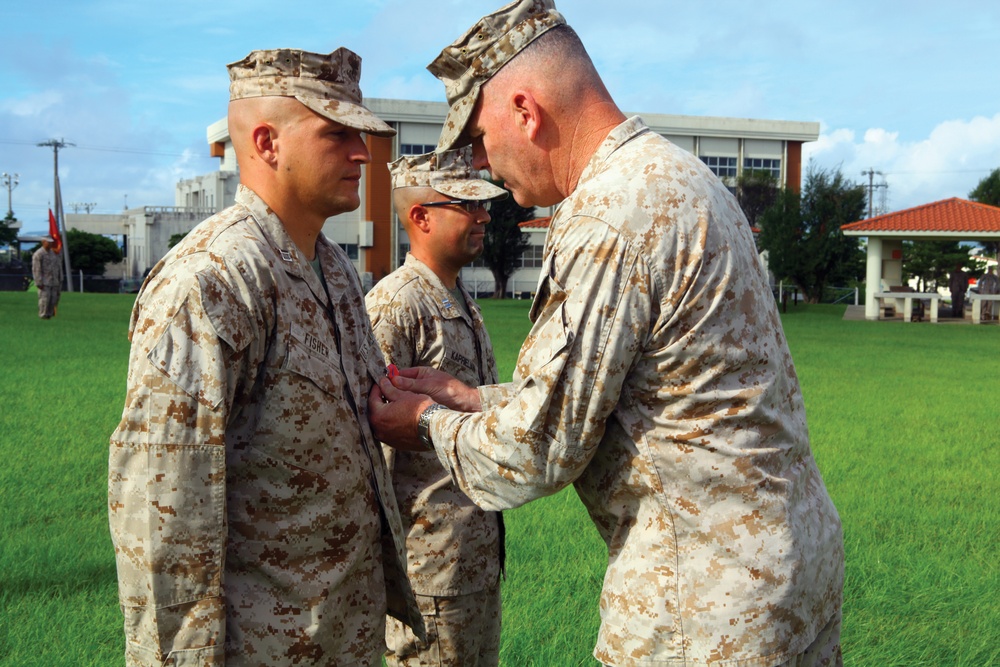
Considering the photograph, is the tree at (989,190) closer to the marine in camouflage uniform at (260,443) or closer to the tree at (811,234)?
the tree at (811,234)

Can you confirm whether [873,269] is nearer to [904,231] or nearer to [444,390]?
[904,231]

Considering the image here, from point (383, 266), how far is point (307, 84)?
5460 cm

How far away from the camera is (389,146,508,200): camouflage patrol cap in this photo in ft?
14.3

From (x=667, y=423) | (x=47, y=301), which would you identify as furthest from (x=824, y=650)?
(x=47, y=301)

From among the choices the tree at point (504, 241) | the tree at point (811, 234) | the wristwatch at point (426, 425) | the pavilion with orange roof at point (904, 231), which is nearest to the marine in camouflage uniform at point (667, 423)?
the wristwatch at point (426, 425)

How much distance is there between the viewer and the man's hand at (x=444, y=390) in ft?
10.1

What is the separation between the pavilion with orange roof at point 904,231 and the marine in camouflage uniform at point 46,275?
988 inches

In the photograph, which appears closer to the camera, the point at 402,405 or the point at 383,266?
the point at 402,405

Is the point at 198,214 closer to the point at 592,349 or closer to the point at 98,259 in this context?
the point at 98,259

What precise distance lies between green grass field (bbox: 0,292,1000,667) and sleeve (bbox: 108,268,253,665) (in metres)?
2.29

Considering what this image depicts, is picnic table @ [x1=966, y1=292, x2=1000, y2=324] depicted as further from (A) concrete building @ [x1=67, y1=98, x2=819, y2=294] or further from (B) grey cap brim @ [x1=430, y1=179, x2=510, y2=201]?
(B) grey cap brim @ [x1=430, y1=179, x2=510, y2=201]

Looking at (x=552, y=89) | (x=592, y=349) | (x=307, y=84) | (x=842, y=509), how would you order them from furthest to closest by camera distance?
(x=842, y=509) → (x=307, y=84) → (x=552, y=89) → (x=592, y=349)

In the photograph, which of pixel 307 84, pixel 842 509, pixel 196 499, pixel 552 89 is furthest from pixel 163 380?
pixel 842 509

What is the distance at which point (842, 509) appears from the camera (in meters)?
7.23
